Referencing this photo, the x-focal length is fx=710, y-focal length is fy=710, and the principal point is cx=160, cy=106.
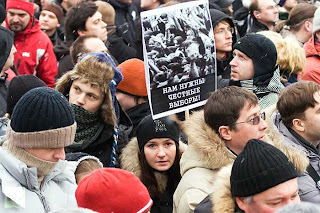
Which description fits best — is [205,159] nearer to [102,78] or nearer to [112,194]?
[112,194]

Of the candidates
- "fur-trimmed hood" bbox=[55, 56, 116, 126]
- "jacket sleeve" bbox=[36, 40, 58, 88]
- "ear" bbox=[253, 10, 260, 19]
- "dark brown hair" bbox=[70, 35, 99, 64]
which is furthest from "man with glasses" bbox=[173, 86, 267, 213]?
"ear" bbox=[253, 10, 260, 19]

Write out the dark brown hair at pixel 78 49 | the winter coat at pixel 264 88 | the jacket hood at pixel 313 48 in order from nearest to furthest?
the winter coat at pixel 264 88, the dark brown hair at pixel 78 49, the jacket hood at pixel 313 48

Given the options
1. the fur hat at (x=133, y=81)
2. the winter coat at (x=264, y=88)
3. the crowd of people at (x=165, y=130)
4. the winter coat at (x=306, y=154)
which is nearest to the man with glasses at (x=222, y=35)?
the crowd of people at (x=165, y=130)

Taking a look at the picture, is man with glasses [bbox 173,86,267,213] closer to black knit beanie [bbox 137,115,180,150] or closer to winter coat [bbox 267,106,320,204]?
winter coat [bbox 267,106,320,204]

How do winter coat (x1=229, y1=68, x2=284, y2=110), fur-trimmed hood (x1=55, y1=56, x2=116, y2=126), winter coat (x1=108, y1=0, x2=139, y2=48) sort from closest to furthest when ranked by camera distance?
1. fur-trimmed hood (x1=55, y1=56, x2=116, y2=126)
2. winter coat (x1=229, y1=68, x2=284, y2=110)
3. winter coat (x1=108, y1=0, x2=139, y2=48)

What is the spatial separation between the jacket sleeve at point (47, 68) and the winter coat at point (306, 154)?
3699mm

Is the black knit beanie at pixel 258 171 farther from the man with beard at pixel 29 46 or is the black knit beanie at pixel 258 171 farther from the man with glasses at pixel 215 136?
the man with beard at pixel 29 46

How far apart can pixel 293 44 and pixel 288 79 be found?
35 cm

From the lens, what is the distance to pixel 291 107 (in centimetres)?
522

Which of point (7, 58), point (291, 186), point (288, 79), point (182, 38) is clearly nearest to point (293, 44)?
point (288, 79)

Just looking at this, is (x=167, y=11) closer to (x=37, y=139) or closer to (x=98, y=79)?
(x=98, y=79)

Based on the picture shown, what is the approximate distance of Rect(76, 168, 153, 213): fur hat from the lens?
3613 millimetres

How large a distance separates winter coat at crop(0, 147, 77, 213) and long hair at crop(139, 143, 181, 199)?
131 centimetres

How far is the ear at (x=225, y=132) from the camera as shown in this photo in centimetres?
461
